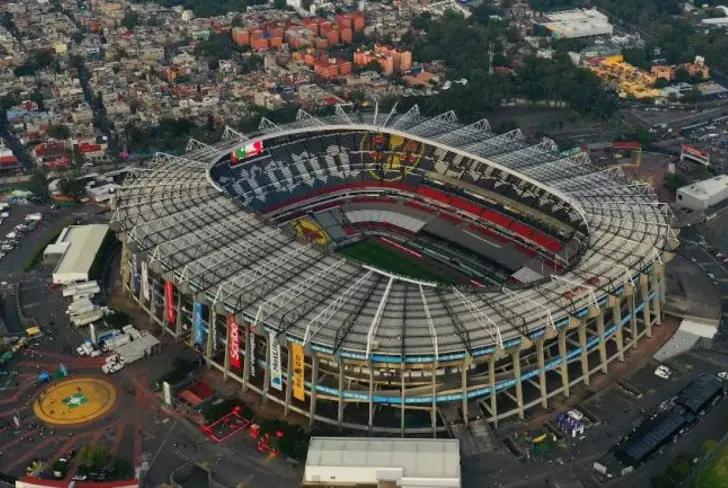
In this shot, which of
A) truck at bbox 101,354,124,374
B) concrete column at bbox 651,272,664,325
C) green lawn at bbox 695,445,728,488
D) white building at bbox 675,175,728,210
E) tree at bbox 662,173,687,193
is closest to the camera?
green lawn at bbox 695,445,728,488

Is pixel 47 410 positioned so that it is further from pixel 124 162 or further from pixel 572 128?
pixel 572 128

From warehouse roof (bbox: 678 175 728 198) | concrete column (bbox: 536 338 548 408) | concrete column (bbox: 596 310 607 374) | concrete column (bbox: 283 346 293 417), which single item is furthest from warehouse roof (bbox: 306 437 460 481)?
warehouse roof (bbox: 678 175 728 198)

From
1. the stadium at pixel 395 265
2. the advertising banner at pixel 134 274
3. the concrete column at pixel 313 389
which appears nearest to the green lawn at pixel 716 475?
the stadium at pixel 395 265

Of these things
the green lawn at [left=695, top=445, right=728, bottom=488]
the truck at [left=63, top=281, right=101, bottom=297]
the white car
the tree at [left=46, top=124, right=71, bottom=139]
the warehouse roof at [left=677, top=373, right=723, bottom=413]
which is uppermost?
the warehouse roof at [left=677, top=373, right=723, bottom=413]

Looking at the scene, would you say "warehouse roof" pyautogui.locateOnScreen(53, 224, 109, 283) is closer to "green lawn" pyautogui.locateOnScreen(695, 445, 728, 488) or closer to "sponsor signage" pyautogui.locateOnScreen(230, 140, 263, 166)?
"sponsor signage" pyautogui.locateOnScreen(230, 140, 263, 166)

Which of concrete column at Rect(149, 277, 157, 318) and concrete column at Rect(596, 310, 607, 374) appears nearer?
concrete column at Rect(596, 310, 607, 374)

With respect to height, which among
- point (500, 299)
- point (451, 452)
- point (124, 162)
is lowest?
point (124, 162)

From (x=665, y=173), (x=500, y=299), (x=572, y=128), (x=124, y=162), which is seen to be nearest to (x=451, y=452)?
(x=500, y=299)
